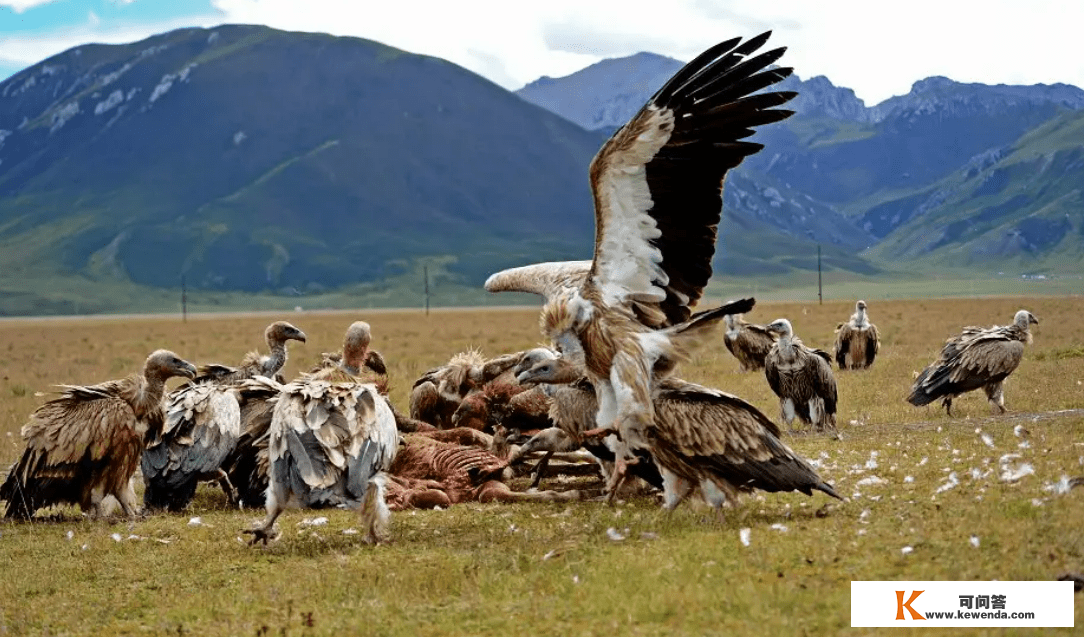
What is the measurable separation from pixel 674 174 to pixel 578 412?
8.04 ft

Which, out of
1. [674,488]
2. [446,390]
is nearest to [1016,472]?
[674,488]

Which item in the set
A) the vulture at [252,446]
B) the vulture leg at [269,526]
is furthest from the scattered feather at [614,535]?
the vulture at [252,446]

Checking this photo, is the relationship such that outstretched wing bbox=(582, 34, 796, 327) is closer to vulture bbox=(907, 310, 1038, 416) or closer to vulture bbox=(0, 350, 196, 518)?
vulture bbox=(0, 350, 196, 518)

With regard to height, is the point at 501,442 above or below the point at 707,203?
below

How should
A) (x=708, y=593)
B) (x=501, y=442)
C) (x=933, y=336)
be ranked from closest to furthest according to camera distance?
(x=708, y=593)
(x=501, y=442)
(x=933, y=336)

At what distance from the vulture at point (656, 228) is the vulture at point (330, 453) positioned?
5.44ft

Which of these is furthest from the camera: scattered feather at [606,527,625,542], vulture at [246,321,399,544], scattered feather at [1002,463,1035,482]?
scattered feather at [1002,463,1035,482]

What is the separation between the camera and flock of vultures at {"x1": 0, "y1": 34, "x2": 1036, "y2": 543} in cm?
926

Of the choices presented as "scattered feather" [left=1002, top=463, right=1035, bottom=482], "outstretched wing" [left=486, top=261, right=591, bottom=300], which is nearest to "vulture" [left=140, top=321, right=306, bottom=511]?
"outstretched wing" [left=486, top=261, right=591, bottom=300]

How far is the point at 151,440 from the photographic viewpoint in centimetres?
1114

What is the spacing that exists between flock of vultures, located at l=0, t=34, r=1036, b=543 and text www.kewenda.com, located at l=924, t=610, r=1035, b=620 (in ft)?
8.30

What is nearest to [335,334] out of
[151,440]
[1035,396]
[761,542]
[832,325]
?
[832,325]

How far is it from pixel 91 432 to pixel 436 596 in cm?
481

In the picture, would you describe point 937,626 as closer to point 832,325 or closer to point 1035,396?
point 1035,396
